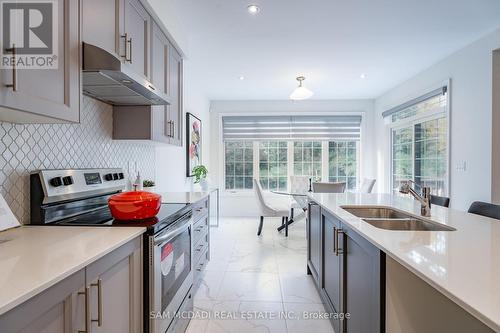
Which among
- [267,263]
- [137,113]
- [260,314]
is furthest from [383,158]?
[137,113]

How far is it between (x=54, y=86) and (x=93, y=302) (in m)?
0.86

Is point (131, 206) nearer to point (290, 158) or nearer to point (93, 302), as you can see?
point (93, 302)

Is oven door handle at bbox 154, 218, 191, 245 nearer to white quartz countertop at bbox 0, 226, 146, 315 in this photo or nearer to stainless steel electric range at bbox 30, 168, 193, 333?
stainless steel electric range at bbox 30, 168, 193, 333

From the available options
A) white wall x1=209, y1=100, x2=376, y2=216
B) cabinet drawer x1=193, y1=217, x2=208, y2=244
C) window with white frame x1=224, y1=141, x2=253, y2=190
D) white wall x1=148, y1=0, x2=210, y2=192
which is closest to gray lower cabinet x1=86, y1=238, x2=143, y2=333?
cabinet drawer x1=193, y1=217, x2=208, y2=244

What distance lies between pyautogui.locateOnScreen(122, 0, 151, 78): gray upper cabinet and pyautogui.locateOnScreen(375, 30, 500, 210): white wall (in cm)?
341

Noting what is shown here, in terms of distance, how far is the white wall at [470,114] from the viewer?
2.99 metres

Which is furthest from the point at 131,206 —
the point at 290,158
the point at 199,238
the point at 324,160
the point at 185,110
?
the point at 324,160

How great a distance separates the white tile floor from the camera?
2.02m

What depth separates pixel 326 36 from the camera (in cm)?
296

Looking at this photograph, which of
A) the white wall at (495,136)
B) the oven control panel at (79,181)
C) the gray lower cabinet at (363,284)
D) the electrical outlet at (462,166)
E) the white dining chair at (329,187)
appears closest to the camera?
the gray lower cabinet at (363,284)

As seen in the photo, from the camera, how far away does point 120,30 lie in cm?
164

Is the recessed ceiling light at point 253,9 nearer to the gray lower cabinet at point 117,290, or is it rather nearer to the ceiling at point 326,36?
the ceiling at point 326,36

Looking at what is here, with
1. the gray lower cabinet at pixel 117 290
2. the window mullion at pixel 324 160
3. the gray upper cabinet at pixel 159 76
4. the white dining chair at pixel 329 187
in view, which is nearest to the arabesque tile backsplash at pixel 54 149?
the gray upper cabinet at pixel 159 76

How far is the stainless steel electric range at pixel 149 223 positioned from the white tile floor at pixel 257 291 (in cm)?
32
